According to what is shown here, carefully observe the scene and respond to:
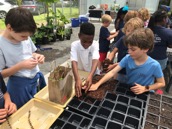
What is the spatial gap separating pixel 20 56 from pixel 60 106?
0.60 meters

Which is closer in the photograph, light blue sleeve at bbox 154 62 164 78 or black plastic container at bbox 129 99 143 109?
black plastic container at bbox 129 99 143 109

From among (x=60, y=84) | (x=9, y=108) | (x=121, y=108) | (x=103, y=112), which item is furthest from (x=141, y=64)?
(x=9, y=108)

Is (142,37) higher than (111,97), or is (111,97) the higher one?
(142,37)

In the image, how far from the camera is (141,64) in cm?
152

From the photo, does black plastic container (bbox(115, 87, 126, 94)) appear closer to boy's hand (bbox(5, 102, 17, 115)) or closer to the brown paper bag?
the brown paper bag

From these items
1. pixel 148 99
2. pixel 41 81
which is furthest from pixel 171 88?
pixel 41 81

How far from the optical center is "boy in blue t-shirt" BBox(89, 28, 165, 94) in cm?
144

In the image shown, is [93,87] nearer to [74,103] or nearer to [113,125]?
[74,103]

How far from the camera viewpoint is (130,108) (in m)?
1.14

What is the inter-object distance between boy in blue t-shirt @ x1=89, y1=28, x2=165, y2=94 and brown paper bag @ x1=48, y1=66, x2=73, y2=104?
0.73 feet

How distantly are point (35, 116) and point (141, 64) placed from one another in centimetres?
104

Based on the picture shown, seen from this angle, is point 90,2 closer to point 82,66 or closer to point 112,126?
point 82,66

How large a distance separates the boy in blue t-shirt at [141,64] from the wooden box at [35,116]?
1.22 ft

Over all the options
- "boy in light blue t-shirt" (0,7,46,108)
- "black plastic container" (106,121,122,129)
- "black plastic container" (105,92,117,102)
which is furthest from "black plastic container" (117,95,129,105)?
"boy in light blue t-shirt" (0,7,46,108)
